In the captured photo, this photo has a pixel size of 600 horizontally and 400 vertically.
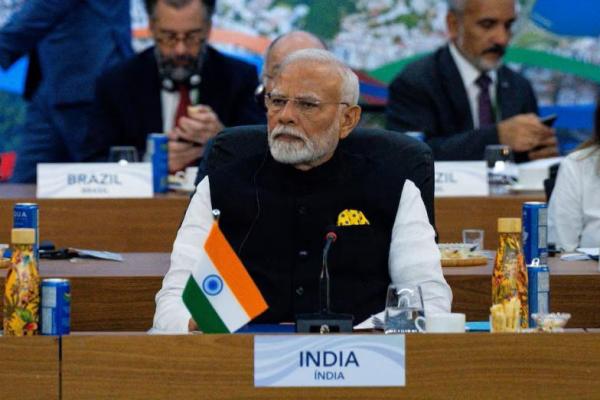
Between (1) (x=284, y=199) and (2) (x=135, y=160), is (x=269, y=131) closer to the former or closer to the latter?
(1) (x=284, y=199)

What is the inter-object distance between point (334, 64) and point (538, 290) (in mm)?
872

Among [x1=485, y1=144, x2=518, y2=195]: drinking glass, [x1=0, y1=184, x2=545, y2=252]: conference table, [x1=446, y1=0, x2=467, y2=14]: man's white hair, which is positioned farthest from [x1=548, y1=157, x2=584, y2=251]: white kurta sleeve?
[x1=446, y1=0, x2=467, y2=14]: man's white hair

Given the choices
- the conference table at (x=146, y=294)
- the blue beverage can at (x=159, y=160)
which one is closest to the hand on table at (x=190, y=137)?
the blue beverage can at (x=159, y=160)

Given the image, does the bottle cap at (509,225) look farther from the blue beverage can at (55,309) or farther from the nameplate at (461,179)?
the nameplate at (461,179)

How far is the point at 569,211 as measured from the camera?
567 cm

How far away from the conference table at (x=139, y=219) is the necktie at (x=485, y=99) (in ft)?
4.15

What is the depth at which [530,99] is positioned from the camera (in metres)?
7.51

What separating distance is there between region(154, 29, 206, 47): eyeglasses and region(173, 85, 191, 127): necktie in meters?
0.19

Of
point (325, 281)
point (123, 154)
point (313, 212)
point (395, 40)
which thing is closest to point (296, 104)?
point (313, 212)

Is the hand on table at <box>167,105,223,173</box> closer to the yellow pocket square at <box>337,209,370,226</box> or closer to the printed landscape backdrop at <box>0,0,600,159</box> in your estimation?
the printed landscape backdrop at <box>0,0,600,159</box>

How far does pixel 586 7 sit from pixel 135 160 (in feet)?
9.94

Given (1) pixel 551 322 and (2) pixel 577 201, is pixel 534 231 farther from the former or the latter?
(2) pixel 577 201

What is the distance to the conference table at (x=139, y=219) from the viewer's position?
606 cm

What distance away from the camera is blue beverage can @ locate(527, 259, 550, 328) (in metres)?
3.84
